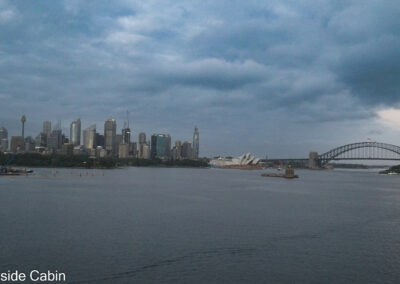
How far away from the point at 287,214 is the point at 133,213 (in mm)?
9777

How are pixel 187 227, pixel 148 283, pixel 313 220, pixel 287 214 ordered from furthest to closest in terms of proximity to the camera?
pixel 287 214
pixel 313 220
pixel 187 227
pixel 148 283

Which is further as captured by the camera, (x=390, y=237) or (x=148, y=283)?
(x=390, y=237)

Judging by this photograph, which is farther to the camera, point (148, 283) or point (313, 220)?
point (313, 220)

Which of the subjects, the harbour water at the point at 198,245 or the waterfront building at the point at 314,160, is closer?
the harbour water at the point at 198,245

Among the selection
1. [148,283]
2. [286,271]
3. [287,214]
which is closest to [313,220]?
[287,214]

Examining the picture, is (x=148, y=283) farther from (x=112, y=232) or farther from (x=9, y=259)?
(x=112, y=232)

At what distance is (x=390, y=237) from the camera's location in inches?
701

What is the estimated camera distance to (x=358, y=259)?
13844 mm


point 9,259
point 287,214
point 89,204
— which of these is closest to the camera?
point 9,259

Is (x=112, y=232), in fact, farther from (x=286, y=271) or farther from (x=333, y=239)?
(x=333, y=239)

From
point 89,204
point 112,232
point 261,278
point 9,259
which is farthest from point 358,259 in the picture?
point 89,204

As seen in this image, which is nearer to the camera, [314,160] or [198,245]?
[198,245]

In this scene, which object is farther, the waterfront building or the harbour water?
the waterfront building

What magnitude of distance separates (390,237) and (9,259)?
16.2m
